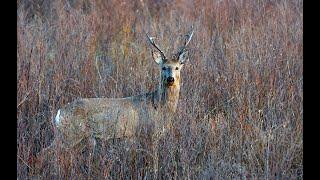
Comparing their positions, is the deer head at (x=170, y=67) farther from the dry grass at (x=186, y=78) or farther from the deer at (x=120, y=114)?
the dry grass at (x=186, y=78)

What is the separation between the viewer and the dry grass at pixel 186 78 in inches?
174

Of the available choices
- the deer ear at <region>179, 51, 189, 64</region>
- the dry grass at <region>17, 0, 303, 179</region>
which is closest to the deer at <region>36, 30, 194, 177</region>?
the deer ear at <region>179, 51, 189, 64</region>

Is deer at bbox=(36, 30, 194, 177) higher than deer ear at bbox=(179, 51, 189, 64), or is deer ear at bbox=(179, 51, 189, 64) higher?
deer ear at bbox=(179, 51, 189, 64)

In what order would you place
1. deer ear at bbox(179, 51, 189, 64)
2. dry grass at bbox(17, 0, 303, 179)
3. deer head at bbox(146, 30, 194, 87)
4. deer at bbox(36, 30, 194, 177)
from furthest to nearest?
deer ear at bbox(179, 51, 189, 64), deer head at bbox(146, 30, 194, 87), deer at bbox(36, 30, 194, 177), dry grass at bbox(17, 0, 303, 179)

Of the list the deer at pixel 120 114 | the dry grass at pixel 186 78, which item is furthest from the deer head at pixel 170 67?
the dry grass at pixel 186 78

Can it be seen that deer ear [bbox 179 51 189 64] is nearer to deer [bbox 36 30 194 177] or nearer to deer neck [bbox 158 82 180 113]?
deer [bbox 36 30 194 177]

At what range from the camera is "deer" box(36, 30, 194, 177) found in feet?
17.0

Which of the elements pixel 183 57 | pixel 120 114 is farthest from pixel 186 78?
pixel 120 114

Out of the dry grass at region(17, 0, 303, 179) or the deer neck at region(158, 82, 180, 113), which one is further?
the deer neck at region(158, 82, 180, 113)

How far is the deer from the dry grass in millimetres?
165

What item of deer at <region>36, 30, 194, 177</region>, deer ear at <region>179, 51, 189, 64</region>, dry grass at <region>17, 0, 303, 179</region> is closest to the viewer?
dry grass at <region>17, 0, 303, 179</region>

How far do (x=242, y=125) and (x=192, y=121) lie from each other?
1.29ft

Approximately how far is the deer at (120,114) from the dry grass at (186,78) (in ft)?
0.54

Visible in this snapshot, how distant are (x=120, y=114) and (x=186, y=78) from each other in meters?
1.09
